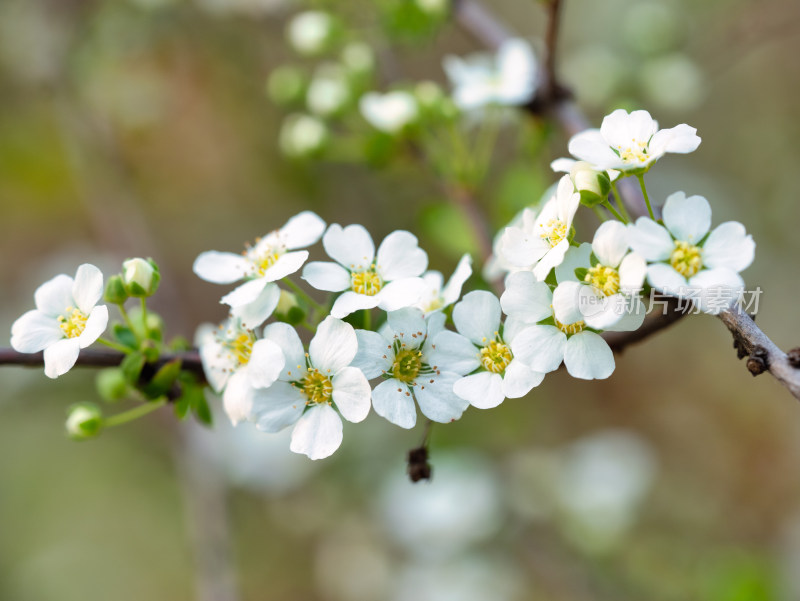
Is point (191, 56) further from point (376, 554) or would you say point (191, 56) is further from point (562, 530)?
point (562, 530)

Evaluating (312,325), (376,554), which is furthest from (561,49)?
(312,325)

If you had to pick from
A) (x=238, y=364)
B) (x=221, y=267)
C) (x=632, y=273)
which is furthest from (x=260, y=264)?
(x=632, y=273)

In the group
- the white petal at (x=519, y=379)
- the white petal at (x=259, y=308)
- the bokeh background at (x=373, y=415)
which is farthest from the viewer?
the bokeh background at (x=373, y=415)

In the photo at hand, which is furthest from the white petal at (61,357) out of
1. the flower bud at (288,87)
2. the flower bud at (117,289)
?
the flower bud at (288,87)

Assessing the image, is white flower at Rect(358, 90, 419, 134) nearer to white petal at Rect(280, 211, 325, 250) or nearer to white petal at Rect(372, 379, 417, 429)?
white petal at Rect(280, 211, 325, 250)

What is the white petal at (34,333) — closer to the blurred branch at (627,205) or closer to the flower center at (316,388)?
the flower center at (316,388)

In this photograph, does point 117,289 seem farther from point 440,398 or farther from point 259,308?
Answer: point 440,398
